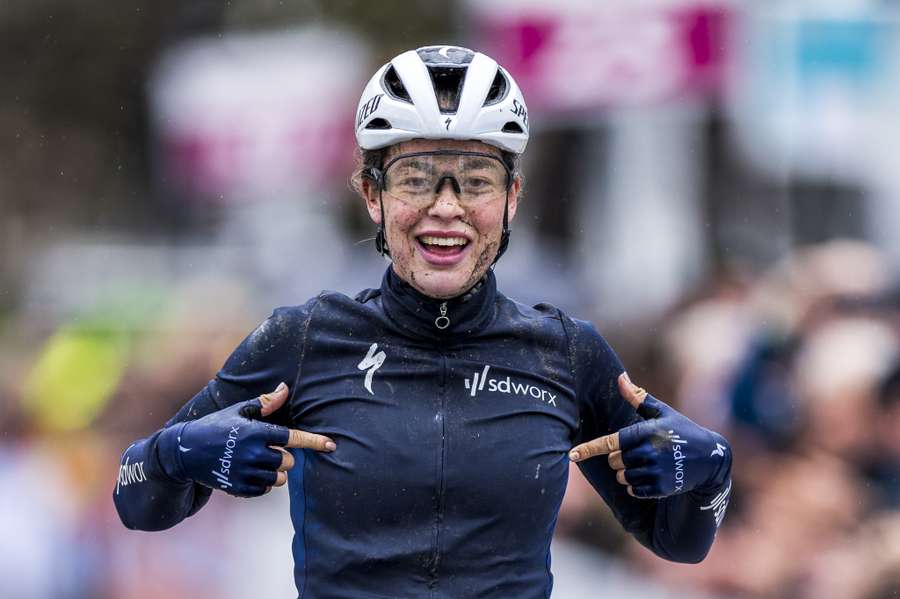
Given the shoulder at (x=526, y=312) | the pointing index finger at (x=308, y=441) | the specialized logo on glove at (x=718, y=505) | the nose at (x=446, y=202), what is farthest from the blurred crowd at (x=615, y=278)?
the pointing index finger at (x=308, y=441)

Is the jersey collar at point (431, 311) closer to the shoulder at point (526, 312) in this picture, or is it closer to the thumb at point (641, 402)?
the shoulder at point (526, 312)

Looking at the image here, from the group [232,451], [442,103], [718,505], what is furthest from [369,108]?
[718,505]

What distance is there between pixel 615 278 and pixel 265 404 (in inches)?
361

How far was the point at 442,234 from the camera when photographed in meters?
3.92

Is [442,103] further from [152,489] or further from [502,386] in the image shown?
[152,489]

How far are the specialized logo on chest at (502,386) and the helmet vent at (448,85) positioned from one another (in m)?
0.63

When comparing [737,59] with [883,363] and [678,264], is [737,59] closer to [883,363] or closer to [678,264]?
[678,264]

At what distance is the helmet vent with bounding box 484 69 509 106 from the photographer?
158 inches

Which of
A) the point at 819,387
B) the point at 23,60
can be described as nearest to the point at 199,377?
the point at 819,387

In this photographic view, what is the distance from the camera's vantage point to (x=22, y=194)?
25.2 m

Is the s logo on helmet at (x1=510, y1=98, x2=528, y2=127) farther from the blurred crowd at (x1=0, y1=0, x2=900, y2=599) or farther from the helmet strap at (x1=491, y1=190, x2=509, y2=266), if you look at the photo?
the blurred crowd at (x1=0, y1=0, x2=900, y2=599)

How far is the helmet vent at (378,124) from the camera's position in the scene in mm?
3987

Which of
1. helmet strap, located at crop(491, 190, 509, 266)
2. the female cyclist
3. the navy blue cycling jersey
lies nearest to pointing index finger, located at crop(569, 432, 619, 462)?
the female cyclist

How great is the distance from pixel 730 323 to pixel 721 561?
1245 mm
